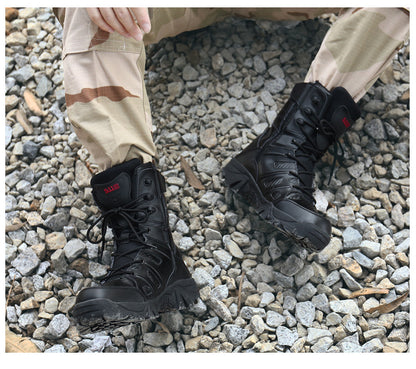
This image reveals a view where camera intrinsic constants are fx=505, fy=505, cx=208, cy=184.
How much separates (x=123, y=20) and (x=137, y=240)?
0.63 metres

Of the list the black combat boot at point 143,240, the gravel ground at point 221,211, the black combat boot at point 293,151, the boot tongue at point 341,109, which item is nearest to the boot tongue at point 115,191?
the black combat boot at point 143,240

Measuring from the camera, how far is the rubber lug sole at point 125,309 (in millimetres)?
1314

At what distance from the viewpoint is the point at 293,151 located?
1.68m

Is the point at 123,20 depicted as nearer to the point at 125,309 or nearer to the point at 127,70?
the point at 127,70

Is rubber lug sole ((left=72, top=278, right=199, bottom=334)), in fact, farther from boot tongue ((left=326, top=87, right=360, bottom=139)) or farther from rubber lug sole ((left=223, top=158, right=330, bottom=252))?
boot tongue ((left=326, top=87, right=360, bottom=139))

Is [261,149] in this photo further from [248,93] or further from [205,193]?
[248,93]

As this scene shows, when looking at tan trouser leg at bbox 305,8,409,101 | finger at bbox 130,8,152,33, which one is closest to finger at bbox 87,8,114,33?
finger at bbox 130,8,152,33

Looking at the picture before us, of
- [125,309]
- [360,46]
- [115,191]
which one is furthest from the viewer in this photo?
[360,46]

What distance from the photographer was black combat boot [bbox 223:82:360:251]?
1.63 m

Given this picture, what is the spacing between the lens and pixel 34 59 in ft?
7.17

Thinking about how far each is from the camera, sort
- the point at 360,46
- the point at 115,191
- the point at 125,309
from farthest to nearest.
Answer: the point at 360,46 → the point at 115,191 → the point at 125,309

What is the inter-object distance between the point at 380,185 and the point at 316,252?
417mm

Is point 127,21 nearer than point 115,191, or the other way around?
point 127,21

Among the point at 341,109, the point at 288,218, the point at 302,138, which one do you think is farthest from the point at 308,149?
the point at 288,218
